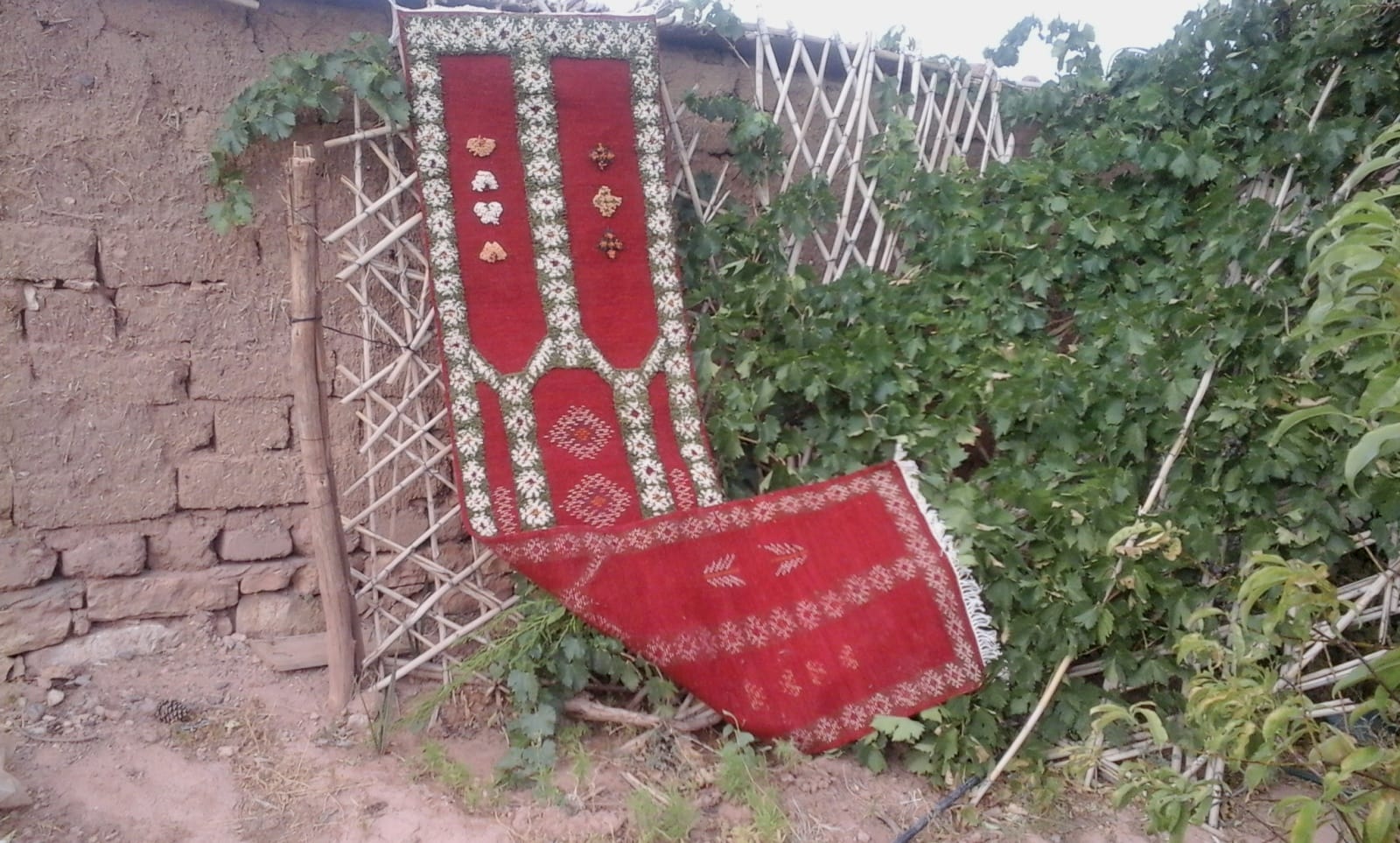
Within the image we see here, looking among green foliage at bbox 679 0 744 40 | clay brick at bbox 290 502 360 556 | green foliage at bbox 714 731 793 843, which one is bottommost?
green foliage at bbox 714 731 793 843

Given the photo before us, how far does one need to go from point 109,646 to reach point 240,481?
46 centimetres

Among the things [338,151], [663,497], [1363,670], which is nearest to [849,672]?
[663,497]

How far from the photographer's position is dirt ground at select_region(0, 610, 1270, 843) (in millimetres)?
1774

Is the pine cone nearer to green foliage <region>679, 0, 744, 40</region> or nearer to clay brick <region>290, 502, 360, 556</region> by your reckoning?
clay brick <region>290, 502, 360, 556</region>

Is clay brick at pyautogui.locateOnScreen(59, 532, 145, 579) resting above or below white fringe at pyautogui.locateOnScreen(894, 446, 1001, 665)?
above

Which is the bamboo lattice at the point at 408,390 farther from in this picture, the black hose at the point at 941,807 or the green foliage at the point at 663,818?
the black hose at the point at 941,807

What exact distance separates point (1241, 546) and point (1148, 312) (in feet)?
1.93

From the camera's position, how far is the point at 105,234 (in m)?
2.05

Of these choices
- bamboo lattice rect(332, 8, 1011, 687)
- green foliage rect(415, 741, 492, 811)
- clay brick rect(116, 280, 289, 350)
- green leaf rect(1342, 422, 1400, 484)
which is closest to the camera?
green leaf rect(1342, 422, 1400, 484)

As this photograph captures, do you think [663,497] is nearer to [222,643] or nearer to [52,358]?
[222,643]

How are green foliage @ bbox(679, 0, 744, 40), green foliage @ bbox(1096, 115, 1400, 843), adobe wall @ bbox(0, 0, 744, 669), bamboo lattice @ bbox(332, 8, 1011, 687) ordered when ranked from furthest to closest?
green foliage @ bbox(679, 0, 744, 40) < bamboo lattice @ bbox(332, 8, 1011, 687) < adobe wall @ bbox(0, 0, 744, 669) < green foliage @ bbox(1096, 115, 1400, 843)

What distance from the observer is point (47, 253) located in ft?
6.55

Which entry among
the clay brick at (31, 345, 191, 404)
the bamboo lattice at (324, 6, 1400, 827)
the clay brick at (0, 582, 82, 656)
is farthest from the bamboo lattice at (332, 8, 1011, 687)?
the clay brick at (0, 582, 82, 656)

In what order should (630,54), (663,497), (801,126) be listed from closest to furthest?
(663,497) < (630,54) < (801,126)
